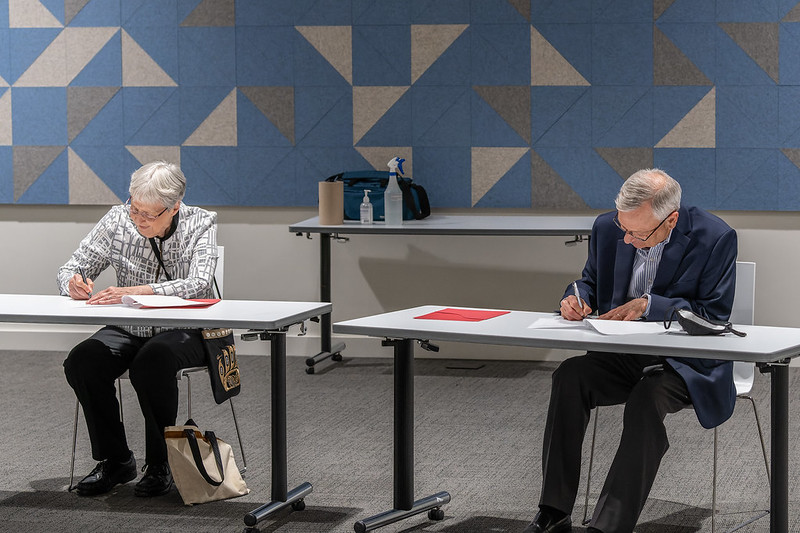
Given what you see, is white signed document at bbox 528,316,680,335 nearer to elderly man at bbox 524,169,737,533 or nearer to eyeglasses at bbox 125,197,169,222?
elderly man at bbox 524,169,737,533

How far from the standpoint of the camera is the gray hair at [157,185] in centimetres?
337

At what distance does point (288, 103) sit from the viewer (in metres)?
5.49

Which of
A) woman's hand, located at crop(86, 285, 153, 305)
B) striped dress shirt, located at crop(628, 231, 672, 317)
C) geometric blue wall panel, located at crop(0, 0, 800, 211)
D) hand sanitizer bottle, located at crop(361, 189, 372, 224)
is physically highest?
geometric blue wall panel, located at crop(0, 0, 800, 211)

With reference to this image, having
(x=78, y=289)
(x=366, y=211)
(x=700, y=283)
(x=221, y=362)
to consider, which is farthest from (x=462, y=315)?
(x=366, y=211)

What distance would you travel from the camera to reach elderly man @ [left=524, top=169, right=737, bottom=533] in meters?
2.60

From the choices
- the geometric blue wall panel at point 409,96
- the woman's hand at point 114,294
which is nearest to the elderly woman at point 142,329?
the woman's hand at point 114,294

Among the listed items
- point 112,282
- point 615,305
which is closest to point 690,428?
point 615,305

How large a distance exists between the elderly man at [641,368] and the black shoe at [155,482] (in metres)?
1.23

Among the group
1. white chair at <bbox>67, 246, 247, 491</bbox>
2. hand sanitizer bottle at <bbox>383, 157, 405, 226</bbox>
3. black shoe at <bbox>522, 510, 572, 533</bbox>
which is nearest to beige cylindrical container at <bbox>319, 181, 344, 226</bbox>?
hand sanitizer bottle at <bbox>383, 157, 405, 226</bbox>

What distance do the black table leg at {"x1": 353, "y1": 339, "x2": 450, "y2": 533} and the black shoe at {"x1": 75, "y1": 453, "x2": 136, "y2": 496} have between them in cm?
92

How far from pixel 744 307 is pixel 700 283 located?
349mm

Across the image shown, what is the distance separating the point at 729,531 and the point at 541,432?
123 centimetres

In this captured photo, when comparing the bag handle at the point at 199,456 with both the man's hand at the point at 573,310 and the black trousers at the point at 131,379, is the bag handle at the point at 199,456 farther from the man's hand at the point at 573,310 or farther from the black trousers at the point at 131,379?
the man's hand at the point at 573,310

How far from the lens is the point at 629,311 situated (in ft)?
9.27
